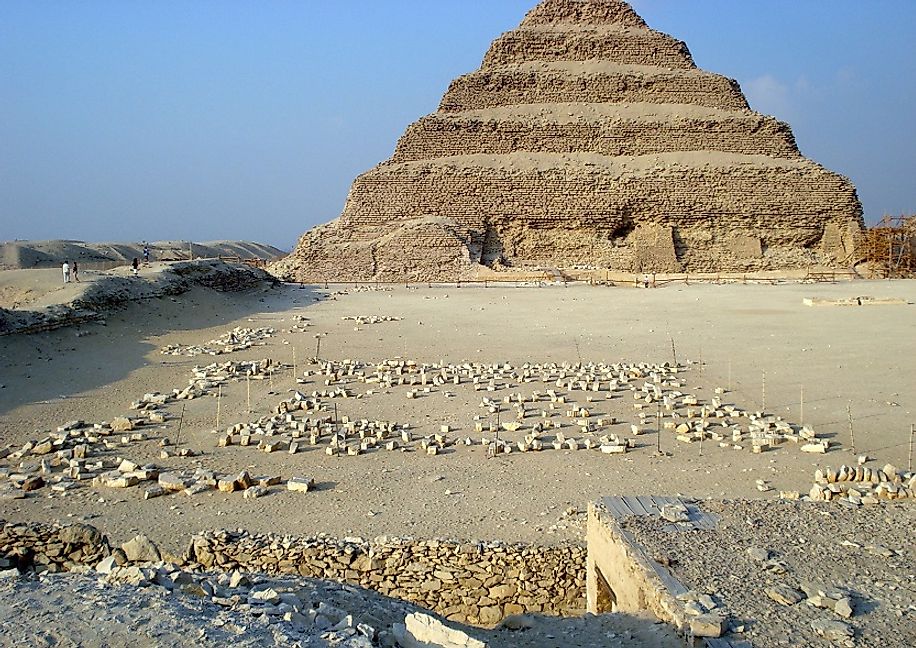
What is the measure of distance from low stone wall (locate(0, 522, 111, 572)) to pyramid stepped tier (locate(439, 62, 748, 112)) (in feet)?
131

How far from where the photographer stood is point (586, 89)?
4344 centimetres

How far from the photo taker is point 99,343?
1387 centimetres

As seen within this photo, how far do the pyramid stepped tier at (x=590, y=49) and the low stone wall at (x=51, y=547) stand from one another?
43860 millimetres

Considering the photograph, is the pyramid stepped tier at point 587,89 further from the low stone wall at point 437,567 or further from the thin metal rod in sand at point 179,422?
the low stone wall at point 437,567

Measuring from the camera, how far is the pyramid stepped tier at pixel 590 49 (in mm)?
45688

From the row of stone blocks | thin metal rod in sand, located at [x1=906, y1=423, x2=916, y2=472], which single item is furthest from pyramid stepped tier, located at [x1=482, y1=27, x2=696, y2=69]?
thin metal rod in sand, located at [x1=906, y1=423, x2=916, y2=472]

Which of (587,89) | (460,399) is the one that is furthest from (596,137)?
(460,399)

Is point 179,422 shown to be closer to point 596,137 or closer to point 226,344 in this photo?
point 226,344

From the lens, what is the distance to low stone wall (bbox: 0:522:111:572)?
17.3ft

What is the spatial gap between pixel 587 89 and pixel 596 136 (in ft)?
14.0

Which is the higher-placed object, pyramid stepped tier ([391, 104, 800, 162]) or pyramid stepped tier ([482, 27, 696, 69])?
pyramid stepped tier ([482, 27, 696, 69])

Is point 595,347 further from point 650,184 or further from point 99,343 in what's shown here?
point 650,184

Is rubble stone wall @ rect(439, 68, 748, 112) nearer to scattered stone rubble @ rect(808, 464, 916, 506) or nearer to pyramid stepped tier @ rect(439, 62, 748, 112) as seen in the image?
pyramid stepped tier @ rect(439, 62, 748, 112)

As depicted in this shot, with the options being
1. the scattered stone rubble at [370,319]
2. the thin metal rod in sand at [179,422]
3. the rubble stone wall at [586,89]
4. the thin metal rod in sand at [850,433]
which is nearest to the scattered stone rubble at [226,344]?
the scattered stone rubble at [370,319]
